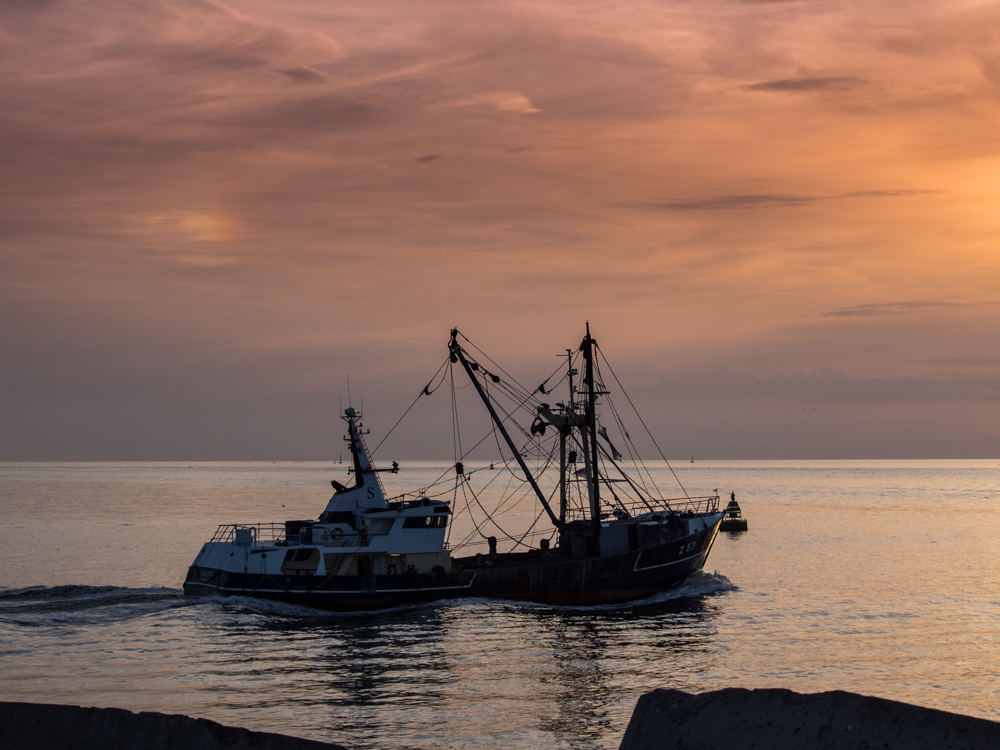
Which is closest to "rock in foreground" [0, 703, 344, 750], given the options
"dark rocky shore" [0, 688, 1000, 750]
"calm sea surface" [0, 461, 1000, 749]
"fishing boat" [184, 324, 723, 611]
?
"dark rocky shore" [0, 688, 1000, 750]

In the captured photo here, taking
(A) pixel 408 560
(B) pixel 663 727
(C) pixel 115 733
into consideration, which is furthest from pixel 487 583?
(C) pixel 115 733

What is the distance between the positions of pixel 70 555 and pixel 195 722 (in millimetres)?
71219

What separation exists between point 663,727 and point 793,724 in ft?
4.76

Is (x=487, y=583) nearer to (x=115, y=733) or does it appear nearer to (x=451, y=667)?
(x=451, y=667)

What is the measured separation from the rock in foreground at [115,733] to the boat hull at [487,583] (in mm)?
33032

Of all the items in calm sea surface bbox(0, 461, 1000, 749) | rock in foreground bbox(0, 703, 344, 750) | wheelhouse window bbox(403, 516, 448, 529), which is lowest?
calm sea surface bbox(0, 461, 1000, 749)

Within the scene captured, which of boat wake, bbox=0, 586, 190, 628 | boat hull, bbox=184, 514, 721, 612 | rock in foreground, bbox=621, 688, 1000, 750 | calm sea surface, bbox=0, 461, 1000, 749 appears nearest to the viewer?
rock in foreground, bbox=621, 688, 1000, 750

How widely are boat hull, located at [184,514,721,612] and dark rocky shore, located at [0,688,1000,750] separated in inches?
1301

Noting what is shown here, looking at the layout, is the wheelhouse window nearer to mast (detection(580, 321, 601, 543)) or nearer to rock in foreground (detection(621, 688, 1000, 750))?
mast (detection(580, 321, 601, 543))

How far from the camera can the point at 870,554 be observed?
238 feet

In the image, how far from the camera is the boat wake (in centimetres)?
3962

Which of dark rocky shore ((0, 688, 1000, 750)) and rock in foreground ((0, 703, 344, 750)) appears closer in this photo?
dark rocky shore ((0, 688, 1000, 750))

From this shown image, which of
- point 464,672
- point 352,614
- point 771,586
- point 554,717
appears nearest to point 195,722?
point 554,717

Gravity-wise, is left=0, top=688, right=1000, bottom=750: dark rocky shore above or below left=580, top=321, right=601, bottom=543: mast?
below
